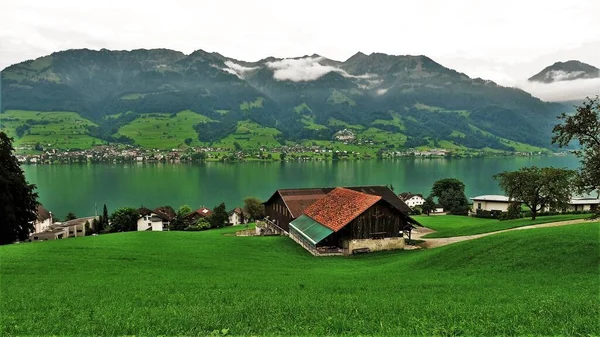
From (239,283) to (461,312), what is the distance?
352 inches

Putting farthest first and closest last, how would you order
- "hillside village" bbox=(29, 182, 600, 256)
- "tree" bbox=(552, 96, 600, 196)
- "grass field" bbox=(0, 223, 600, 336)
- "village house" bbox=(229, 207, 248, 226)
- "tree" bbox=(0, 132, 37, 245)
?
"village house" bbox=(229, 207, 248, 226) → "hillside village" bbox=(29, 182, 600, 256) → "tree" bbox=(0, 132, 37, 245) → "tree" bbox=(552, 96, 600, 196) → "grass field" bbox=(0, 223, 600, 336)

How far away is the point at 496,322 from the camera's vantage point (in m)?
8.83

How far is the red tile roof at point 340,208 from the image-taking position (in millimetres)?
32219

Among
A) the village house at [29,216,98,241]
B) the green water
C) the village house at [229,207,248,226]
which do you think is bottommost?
the village house at [229,207,248,226]

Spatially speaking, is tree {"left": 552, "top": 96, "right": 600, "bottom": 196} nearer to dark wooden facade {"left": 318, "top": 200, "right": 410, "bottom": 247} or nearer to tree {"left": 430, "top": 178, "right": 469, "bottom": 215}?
dark wooden facade {"left": 318, "top": 200, "right": 410, "bottom": 247}

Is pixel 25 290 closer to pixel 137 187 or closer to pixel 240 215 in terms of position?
pixel 240 215

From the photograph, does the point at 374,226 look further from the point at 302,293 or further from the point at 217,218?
the point at 217,218

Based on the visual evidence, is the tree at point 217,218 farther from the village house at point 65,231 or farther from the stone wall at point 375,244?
the stone wall at point 375,244

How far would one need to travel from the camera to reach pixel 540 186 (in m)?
42.1

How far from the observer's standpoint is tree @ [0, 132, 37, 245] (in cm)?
3066

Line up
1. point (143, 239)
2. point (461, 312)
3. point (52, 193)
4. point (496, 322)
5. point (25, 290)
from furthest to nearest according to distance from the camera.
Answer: point (52, 193) → point (143, 239) → point (25, 290) → point (461, 312) → point (496, 322)

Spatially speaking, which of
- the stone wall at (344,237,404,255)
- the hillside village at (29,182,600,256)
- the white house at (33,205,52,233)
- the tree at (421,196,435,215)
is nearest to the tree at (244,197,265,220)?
the hillside village at (29,182,600,256)

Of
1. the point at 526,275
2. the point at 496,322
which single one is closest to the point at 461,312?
the point at 496,322

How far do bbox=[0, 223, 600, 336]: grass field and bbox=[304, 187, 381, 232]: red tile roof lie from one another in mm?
8377
